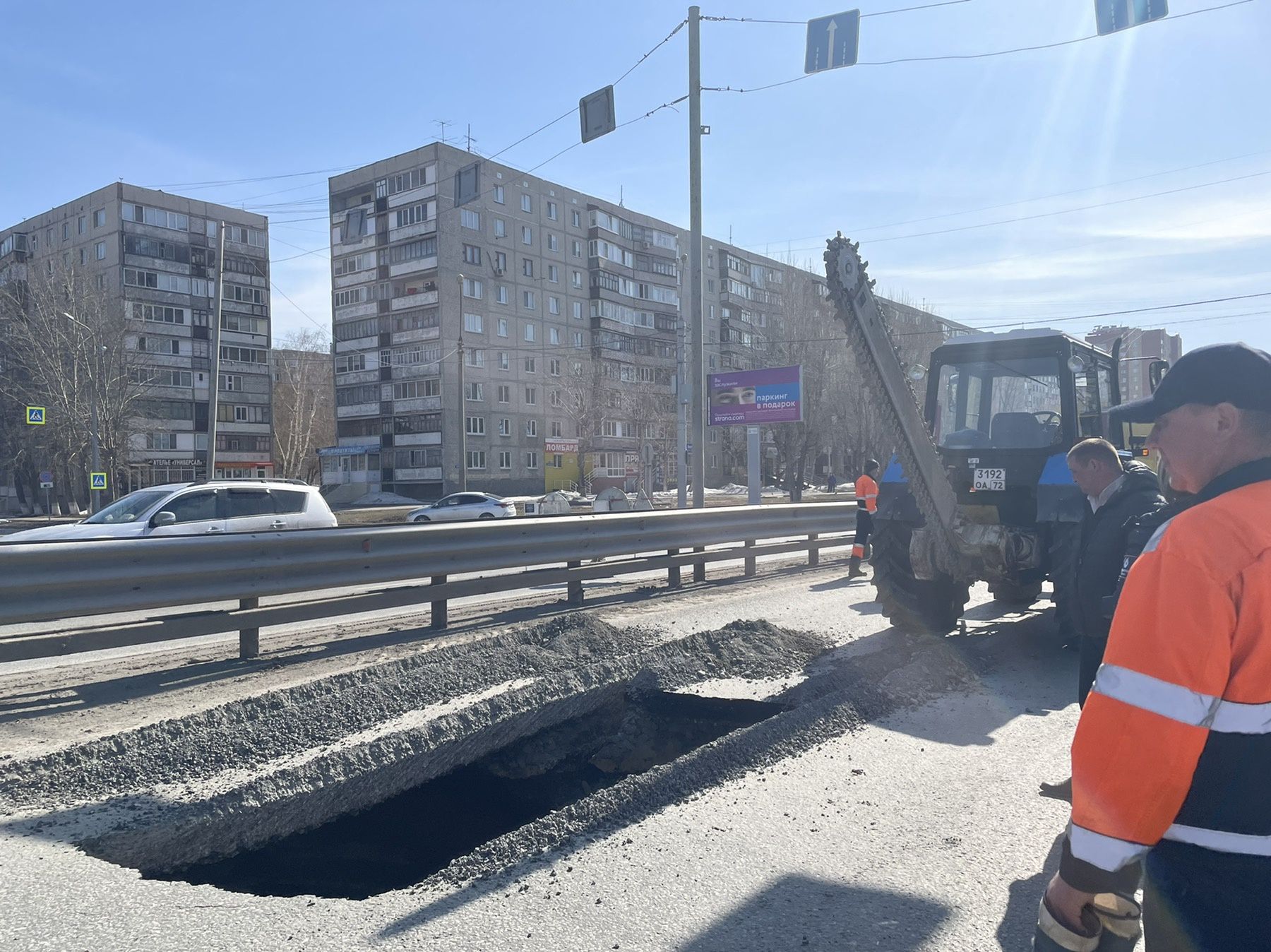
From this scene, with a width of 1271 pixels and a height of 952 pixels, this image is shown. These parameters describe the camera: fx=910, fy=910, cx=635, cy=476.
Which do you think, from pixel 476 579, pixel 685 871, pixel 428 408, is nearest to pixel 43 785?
pixel 685 871

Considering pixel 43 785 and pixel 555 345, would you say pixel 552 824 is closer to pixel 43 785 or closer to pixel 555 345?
pixel 43 785

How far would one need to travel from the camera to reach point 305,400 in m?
70.5

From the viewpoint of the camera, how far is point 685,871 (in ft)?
10.8

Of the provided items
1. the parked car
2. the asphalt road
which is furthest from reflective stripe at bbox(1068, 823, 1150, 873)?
the parked car

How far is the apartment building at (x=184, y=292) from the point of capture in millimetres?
60312

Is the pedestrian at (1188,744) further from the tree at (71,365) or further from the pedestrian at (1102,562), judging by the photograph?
the tree at (71,365)

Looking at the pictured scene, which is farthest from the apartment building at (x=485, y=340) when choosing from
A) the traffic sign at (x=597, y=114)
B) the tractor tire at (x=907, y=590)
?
the tractor tire at (x=907, y=590)

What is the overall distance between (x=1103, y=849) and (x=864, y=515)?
11.1m

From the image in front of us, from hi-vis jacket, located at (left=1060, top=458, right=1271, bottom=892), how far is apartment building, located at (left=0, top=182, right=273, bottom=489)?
201ft

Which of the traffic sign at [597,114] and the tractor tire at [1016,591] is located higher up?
the traffic sign at [597,114]

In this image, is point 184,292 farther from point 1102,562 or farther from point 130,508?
point 1102,562

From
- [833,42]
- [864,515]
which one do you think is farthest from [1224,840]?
[833,42]

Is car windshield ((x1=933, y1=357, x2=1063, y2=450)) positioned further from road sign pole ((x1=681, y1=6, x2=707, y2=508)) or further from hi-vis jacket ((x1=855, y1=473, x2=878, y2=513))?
road sign pole ((x1=681, y1=6, x2=707, y2=508))

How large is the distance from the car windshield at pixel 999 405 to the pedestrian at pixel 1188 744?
21.8 feet
